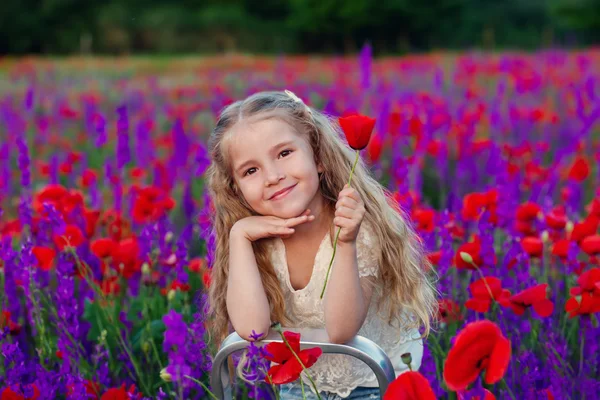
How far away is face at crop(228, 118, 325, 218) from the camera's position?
136 centimetres

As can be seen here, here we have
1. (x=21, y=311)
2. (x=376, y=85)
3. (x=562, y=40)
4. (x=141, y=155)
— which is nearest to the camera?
(x=21, y=311)

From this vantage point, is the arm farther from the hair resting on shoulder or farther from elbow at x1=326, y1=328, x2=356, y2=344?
the hair resting on shoulder

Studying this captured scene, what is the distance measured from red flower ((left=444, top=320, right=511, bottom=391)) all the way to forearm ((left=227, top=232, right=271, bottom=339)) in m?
0.53

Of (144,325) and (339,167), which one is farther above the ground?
(339,167)

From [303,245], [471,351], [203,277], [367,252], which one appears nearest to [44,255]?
[203,277]

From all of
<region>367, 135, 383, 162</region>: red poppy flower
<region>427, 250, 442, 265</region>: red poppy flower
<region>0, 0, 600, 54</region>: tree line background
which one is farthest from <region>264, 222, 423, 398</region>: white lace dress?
<region>0, 0, 600, 54</region>: tree line background

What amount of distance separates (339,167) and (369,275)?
21cm

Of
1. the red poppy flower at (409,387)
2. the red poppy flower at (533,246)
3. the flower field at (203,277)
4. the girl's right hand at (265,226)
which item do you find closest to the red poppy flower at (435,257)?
the flower field at (203,277)

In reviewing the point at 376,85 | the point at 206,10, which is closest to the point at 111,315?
the point at 376,85

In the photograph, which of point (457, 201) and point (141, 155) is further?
point (141, 155)

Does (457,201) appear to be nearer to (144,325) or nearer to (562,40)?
(144,325)

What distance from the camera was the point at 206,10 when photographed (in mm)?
22562

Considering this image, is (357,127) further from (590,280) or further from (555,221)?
(555,221)

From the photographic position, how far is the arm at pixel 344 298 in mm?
1258
